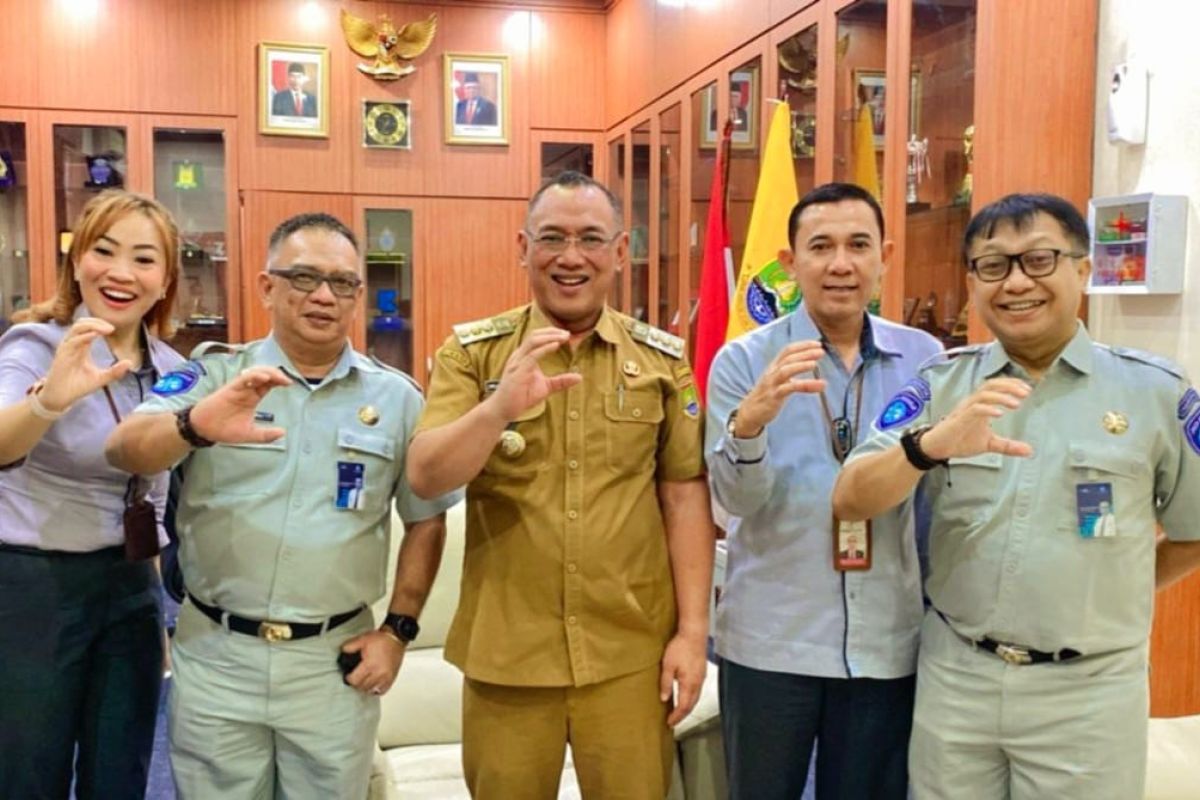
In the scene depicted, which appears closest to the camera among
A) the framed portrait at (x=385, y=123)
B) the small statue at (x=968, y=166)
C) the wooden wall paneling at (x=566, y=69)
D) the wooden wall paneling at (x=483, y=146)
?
the small statue at (x=968, y=166)

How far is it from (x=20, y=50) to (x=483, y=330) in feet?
17.6

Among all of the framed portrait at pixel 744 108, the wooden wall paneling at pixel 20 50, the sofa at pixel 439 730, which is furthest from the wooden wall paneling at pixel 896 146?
the wooden wall paneling at pixel 20 50

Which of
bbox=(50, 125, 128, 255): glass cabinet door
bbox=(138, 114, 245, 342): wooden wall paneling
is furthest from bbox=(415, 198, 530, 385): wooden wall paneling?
bbox=(50, 125, 128, 255): glass cabinet door

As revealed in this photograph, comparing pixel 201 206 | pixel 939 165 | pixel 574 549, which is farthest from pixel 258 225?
pixel 574 549

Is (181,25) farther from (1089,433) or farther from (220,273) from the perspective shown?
(1089,433)

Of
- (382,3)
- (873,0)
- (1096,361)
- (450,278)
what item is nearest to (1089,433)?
(1096,361)

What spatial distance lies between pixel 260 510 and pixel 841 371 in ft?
3.35

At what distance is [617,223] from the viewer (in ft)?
5.69

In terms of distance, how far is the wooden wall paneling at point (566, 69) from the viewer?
6.48m

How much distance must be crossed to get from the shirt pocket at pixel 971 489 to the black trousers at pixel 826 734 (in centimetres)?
32

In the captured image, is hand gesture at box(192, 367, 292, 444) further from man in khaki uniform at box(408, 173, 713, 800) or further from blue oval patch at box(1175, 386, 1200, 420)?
blue oval patch at box(1175, 386, 1200, 420)

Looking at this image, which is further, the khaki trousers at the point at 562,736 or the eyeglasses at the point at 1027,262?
the khaki trousers at the point at 562,736

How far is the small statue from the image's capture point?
2.91 meters

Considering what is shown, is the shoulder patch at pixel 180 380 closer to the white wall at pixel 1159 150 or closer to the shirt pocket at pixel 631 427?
the shirt pocket at pixel 631 427
